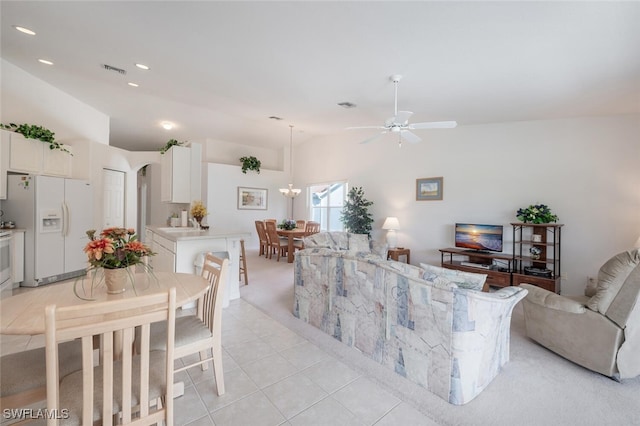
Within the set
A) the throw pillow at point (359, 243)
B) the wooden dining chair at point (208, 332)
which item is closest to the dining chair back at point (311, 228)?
the throw pillow at point (359, 243)

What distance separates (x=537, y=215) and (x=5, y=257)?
302 inches

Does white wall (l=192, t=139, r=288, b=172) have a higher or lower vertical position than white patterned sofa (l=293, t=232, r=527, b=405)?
higher

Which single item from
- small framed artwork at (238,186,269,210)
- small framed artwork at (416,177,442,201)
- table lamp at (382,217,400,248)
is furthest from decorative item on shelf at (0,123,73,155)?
small framed artwork at (416,177,442,201)

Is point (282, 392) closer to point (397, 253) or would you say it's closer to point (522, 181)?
point (397, 253)

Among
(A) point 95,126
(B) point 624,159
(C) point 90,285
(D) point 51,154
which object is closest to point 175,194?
(D) point 51,154

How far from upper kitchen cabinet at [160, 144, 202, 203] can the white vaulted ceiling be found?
1031 mm

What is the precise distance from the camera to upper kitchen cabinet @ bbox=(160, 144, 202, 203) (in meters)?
5.09

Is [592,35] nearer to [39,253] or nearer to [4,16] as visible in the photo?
[4,16]

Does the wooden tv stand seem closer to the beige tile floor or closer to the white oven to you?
the beige tile floor

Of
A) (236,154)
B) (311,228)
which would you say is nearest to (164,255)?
(311,228)

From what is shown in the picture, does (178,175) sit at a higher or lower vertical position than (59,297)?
higher

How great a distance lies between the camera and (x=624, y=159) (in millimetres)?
3930

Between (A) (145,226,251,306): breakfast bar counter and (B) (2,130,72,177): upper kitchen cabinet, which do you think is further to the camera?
(B) (2,130,72,177): upper kitchen cabinet

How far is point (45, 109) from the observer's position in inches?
178
